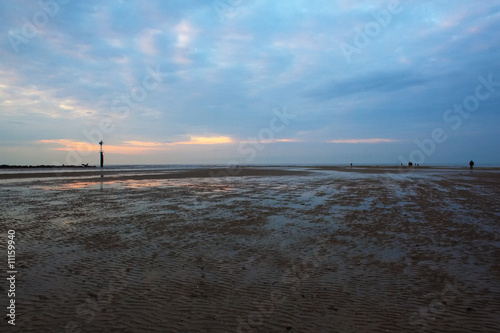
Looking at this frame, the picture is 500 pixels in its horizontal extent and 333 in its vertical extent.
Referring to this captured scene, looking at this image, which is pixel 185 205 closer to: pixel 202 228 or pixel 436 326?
pixel 202 228

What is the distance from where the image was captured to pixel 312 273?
633 cm

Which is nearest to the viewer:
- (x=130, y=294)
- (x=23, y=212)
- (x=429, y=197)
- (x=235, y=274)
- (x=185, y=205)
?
(x=130, y=294)

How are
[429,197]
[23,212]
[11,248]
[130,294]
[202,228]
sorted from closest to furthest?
[130,294] → [11,248] → [202,228] → [23,212] → [429,197]

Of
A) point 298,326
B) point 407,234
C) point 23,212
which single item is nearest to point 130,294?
point 298,326

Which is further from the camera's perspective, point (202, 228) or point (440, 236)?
point (202, 228)

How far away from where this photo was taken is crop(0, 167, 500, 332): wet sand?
447 cm

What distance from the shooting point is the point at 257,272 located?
21.0 feet

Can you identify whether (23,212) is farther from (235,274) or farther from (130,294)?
(235,274)

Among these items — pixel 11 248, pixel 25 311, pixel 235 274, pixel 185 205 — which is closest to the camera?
pixel 25 311

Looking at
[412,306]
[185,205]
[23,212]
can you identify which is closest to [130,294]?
[412,306]

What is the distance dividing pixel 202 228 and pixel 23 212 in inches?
369

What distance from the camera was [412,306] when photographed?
485cm

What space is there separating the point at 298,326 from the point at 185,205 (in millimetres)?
12418

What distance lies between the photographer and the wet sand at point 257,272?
4.47 meters
